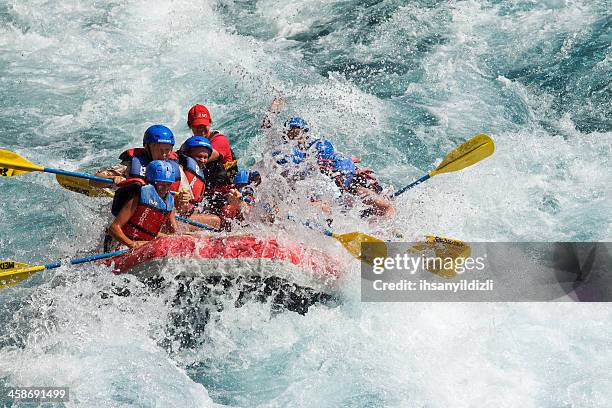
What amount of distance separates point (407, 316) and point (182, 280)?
191 cm

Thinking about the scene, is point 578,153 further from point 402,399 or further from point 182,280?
point 182,280

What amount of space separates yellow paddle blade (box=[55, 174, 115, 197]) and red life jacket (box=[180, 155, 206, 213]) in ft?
2.71

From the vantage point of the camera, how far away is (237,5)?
12.8 m

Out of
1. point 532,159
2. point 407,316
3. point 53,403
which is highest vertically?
point 532,159

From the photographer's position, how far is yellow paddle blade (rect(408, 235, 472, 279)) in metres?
5.97

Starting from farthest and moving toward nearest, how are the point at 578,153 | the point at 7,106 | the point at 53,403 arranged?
the point at 7,106, the point at 578,153, the point at 53,403

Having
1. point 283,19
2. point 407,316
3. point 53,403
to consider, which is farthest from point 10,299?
point 283,19

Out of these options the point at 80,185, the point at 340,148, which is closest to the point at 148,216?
the point at 80,185

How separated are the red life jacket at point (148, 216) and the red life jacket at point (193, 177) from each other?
668 mm

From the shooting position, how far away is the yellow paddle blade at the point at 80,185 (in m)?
6.83

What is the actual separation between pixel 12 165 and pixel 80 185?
2.06ft

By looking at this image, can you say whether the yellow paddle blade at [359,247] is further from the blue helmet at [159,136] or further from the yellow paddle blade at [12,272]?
the yellow paddle blade at [12,272]

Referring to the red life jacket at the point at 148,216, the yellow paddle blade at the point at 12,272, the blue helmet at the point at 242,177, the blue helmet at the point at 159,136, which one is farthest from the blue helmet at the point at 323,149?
the yellow paddle blade at the point at 12,272

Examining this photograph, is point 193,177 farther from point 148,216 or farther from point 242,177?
point 148,216
